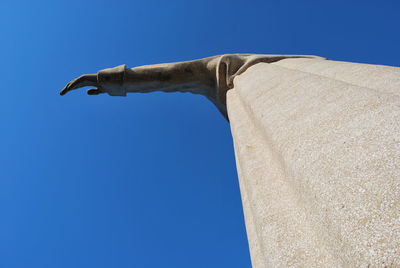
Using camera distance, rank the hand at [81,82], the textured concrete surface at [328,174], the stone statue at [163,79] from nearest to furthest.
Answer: the textured concrete surface at [328,174] < the stone statue at [163,79] < the hand at [81,82]

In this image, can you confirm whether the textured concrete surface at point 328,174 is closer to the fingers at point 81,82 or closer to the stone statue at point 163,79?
the stone statue at point 163,79

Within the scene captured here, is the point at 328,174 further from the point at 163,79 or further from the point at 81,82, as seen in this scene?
the point at 81,82

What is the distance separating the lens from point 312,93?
1.94 metres

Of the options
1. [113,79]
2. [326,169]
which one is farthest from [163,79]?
[326,169]

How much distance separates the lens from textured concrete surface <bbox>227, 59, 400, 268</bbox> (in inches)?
36.4

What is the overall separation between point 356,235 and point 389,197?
0.14 m

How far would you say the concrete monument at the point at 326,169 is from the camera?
3.05 ft

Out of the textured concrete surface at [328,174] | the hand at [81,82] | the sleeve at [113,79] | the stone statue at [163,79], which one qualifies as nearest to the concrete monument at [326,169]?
the textured concrete surface at [328,174]

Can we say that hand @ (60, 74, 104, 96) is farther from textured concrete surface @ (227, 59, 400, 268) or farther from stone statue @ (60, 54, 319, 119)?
textured concrete surface @ (227, 59, 400, 268)

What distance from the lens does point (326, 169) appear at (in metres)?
1.22

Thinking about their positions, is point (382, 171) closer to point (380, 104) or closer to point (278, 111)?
point (380, 104)

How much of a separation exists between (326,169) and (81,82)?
514 centimetres

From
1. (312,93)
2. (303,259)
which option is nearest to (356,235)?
(303,259)

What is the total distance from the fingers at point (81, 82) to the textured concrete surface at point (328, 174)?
13.2ft
